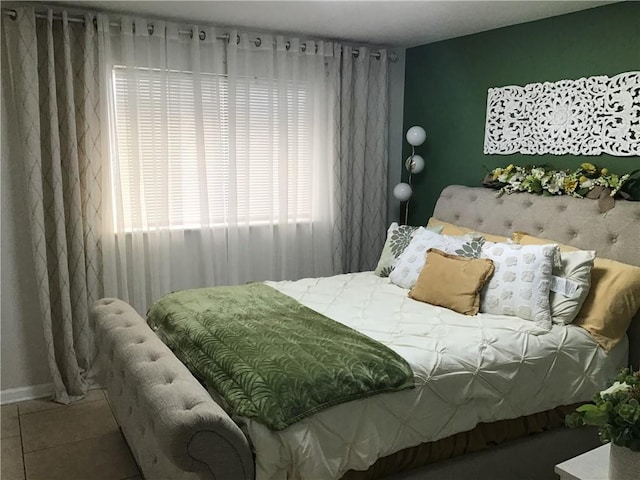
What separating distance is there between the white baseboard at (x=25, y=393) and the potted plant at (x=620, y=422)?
3.11 meters

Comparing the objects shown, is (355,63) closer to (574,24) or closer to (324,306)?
(574,24)

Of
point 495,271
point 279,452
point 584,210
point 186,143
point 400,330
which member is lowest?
point 279,452

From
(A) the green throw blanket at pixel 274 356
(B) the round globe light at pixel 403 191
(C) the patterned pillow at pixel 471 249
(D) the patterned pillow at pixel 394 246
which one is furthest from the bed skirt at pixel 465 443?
(B) the round globe light at pixel 403 191

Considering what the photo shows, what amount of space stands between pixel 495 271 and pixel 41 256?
103 inches

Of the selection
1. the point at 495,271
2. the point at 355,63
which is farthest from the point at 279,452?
the point at 355,63

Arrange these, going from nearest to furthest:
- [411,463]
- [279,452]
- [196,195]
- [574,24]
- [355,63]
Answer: [279,452] → [411,463] → [574,24] → [196,195] → [355,63]

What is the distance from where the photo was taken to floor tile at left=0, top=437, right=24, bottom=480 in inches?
109

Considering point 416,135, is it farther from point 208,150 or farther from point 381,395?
point 381,395

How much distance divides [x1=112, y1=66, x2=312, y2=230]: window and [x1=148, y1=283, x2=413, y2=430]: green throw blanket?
38.6 inches

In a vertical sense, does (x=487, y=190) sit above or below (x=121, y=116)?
below

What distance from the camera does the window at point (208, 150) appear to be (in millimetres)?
3586

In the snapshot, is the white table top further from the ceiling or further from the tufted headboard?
the ceiling

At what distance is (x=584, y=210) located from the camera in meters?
3.08

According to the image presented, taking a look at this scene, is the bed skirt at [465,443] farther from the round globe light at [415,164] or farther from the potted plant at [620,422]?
the round globe light at [415,164]
